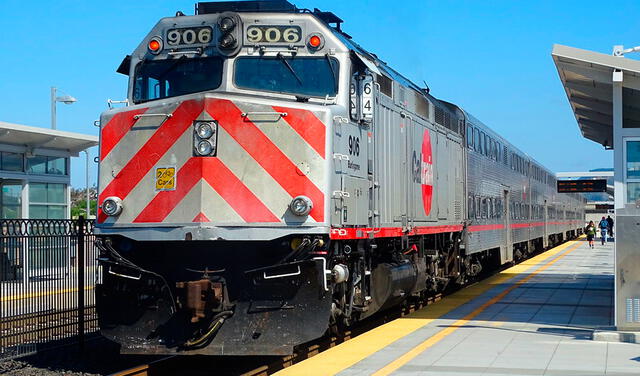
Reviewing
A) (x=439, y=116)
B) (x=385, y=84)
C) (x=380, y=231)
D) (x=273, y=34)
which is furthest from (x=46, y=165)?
(x=273, y=34)

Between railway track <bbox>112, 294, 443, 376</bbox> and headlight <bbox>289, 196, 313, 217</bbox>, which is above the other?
headlight <bbox>289, 196, 313, 217</bbox>

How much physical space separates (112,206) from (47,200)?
1262 centimetres

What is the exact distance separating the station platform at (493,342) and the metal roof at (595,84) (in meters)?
3.56

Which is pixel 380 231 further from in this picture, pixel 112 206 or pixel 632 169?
pixel 632 169

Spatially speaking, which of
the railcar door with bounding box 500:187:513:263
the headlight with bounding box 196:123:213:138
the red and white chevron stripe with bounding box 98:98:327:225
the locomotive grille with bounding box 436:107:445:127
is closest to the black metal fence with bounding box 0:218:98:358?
the red and white chevron stripe with bounding box 98:98:327:225

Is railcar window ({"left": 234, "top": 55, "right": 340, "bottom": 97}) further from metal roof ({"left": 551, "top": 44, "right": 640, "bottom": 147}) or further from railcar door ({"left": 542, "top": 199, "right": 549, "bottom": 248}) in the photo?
railcar door ({"left": 542, "top": 199, "right": 549, "bottom": 248})

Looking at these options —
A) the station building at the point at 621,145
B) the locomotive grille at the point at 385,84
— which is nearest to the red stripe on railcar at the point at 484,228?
the station building at the point at 621,145

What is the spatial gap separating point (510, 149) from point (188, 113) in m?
19.6

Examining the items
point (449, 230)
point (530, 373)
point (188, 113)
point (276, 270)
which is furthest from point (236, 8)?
point (449, 230)

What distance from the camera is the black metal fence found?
34.0 feet

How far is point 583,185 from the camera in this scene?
40.7 meters

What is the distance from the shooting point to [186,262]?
30.1ft

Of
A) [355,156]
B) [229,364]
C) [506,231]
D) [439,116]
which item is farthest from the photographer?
[506,231]

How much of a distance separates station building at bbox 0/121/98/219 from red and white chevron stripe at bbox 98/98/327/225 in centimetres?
1032
